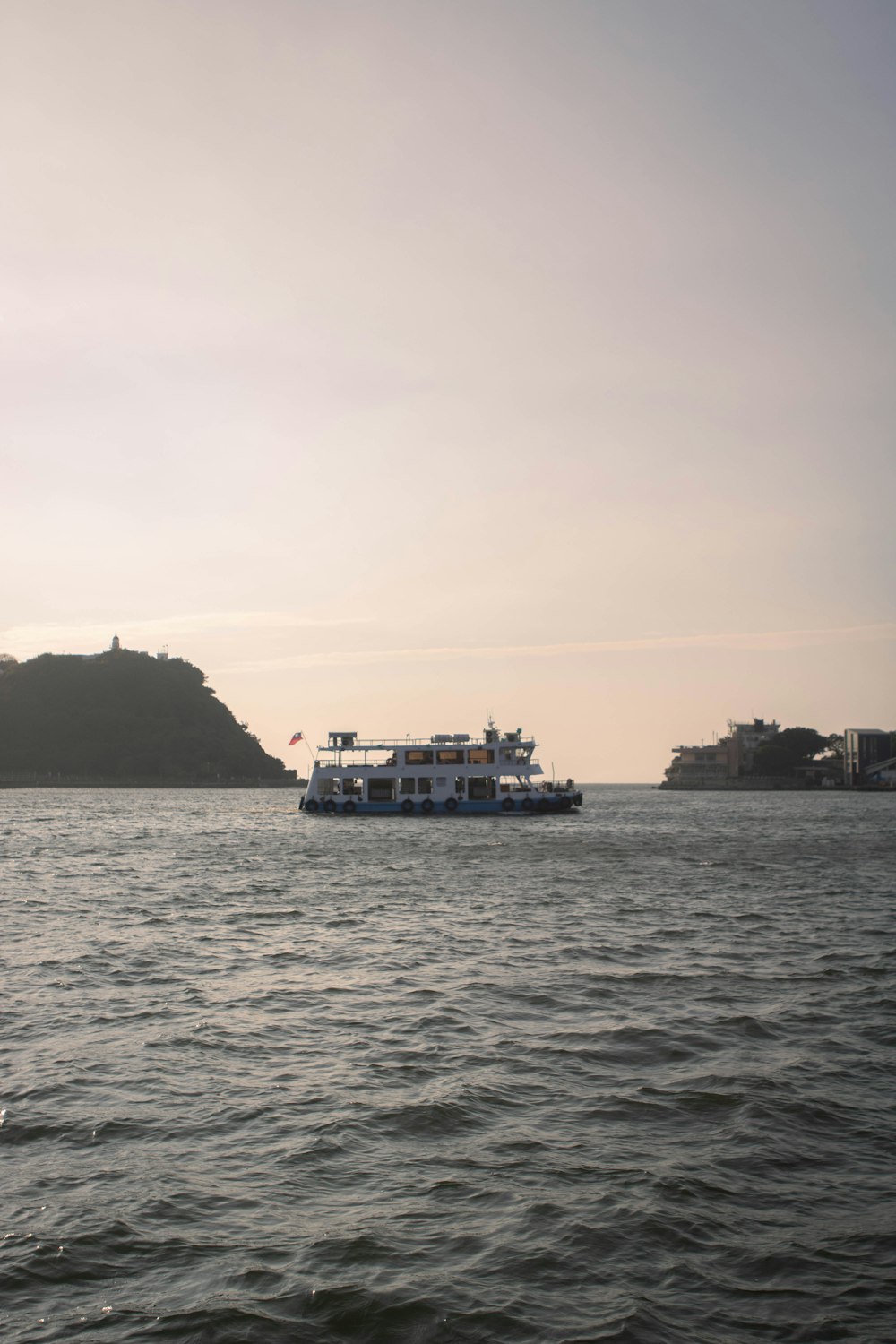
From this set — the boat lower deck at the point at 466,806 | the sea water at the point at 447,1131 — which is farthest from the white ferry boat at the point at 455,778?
the sea water at the point at 447,1131

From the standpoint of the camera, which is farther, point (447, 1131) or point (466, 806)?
point (466, 806)

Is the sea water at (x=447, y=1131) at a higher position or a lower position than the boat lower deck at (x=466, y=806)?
lower

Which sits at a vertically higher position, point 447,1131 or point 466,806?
point 466,806

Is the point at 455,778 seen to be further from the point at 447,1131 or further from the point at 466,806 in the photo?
the point at 447,1131

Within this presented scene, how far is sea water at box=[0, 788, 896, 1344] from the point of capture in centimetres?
832

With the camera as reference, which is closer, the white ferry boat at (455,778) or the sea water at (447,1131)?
the sea water at (447,1131)

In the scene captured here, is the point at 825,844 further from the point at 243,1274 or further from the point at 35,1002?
the point at 243,1274

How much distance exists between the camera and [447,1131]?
12.2 meters

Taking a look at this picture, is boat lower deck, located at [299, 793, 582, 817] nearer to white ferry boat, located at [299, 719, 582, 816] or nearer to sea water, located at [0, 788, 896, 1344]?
white ferry boat, located at [299, 719, 582, 816]

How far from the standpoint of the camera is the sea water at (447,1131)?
27.3 feet

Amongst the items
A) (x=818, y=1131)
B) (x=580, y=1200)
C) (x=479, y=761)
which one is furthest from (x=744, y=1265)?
(x=479, y=761)

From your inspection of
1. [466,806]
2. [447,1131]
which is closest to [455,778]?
[466,806]

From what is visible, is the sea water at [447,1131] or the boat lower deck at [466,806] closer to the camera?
the sea water at [447,1131]

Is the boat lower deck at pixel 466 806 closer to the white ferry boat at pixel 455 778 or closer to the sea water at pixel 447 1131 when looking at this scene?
the white ferry boat at pixel 455 778
